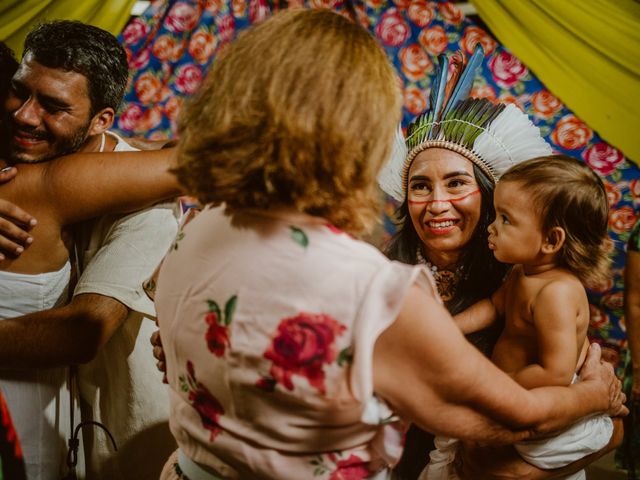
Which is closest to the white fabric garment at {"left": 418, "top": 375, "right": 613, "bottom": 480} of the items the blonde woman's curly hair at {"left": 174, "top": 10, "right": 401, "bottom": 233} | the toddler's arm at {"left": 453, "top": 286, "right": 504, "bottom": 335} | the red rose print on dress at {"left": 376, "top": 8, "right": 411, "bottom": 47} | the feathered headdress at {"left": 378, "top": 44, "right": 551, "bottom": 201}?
the toddler's arm at {"left": 453, "top": 286, "right": 504, "bottom": 335}

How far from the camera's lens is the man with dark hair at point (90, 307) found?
148 centimetres

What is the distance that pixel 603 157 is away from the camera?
2.88 metres

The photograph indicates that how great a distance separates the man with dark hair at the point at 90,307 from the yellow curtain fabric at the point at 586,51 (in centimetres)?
196

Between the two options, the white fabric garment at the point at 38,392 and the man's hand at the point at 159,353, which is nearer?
the man's hand at the point at 159,353

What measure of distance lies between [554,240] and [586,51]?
4.97ft

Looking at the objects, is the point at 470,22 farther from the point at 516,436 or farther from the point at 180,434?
the point at 180,434

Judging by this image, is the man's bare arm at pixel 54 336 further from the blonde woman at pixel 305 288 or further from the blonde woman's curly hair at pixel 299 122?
the blonde woman's curly hair at pixel 299 122

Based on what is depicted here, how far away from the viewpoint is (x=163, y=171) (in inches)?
59.7

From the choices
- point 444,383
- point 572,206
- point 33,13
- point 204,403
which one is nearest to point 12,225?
point 204,403

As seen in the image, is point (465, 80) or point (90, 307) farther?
point (465, 80)

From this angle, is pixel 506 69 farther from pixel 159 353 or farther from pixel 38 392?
pixel 38 392

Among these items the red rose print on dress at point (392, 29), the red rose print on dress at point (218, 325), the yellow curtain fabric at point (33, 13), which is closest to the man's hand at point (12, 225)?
the red rose print on dress at point (218, 325)

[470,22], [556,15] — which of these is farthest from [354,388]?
[470,22]

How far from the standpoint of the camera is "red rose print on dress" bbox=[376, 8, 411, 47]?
306 centimetres
